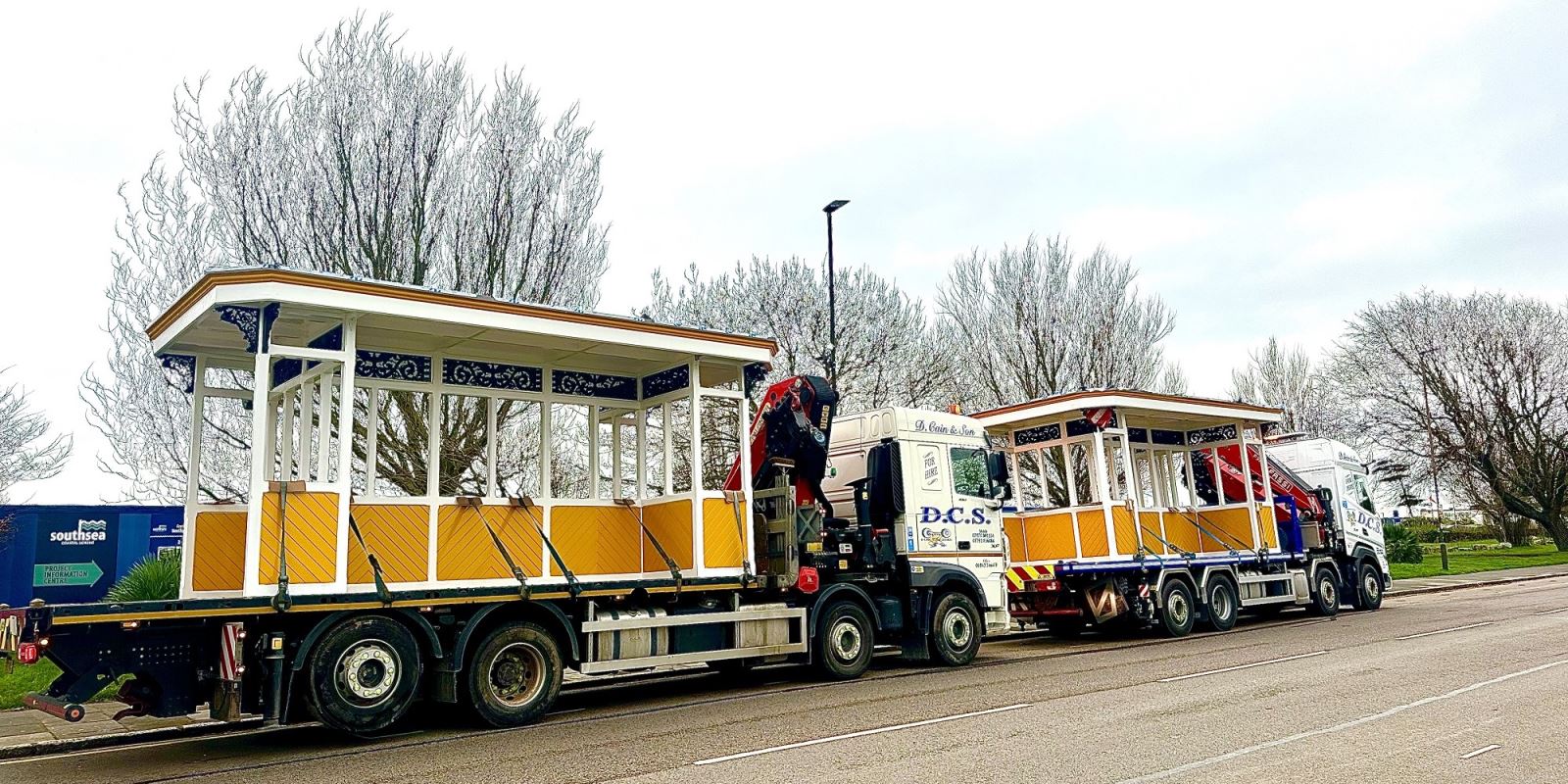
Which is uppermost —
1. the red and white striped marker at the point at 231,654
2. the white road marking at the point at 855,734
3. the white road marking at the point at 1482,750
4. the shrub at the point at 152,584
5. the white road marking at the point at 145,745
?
the shrub at the point at 152,584

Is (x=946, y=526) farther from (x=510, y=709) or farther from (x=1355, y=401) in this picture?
(x=1355, y=401)

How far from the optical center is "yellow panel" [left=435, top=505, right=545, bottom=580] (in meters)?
10.5

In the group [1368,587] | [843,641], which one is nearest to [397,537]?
[843,641]

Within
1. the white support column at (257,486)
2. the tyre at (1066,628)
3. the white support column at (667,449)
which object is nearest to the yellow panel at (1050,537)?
the tyre at (1066,628)

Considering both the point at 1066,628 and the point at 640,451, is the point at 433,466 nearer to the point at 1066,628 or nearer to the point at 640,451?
the point at 640,451

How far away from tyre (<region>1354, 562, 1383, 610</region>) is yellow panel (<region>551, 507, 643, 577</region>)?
16.1m

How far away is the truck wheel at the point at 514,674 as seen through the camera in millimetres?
9383

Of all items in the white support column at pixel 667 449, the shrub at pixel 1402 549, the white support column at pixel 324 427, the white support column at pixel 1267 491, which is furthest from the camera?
the shrub at pixel 1402 549

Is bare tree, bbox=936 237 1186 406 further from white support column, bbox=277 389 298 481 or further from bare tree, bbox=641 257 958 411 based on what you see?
white support column, bbox=277 389 298 481

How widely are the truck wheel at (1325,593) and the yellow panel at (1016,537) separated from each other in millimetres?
6267

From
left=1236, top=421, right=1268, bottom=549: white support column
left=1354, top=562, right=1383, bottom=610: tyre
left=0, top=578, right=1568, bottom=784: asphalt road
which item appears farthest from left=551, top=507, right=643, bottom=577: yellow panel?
left=1354, top=562, right=1383, bottom=610: tyre

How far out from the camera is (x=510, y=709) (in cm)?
952

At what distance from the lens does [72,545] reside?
53.5ft

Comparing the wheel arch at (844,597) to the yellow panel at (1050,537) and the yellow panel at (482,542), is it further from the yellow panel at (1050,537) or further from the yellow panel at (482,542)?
the yellow panel at (1050,537)
